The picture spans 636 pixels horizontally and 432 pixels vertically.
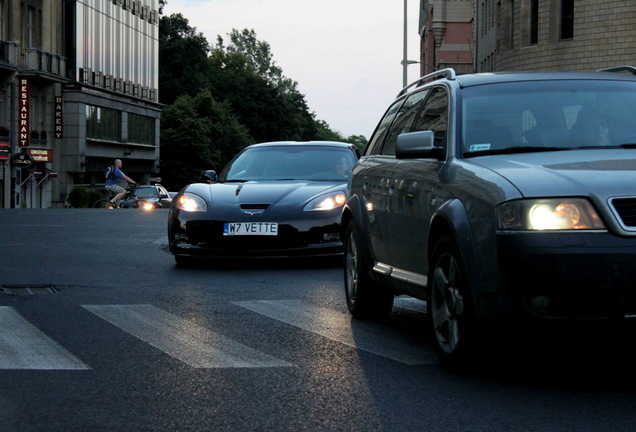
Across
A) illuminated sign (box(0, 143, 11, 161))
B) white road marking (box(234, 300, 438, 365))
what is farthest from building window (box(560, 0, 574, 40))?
white road marking (box(234, 300, 438, 365))

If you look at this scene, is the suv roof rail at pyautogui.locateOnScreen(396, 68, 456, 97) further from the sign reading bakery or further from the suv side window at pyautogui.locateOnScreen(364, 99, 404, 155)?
the sign reading bakery

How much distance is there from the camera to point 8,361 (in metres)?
6.72

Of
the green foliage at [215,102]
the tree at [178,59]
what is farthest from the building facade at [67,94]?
the tree at [178,59]

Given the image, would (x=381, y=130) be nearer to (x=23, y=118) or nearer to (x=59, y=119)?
(x=23, y=118)

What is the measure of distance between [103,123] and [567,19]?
27161mm

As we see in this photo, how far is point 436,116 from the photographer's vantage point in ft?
24.9

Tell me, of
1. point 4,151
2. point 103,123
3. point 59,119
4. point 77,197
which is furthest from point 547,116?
point 103,123

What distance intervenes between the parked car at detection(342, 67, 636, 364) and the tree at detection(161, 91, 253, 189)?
76796mm

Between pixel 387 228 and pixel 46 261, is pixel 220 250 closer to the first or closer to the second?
pixel 46 261

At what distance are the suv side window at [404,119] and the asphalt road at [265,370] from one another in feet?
3.94

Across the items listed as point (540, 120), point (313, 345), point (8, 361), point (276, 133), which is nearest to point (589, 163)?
point (540, 120)

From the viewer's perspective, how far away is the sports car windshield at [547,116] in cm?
693

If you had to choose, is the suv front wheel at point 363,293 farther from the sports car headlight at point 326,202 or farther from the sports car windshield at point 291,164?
the sports car windshield at point 291,164

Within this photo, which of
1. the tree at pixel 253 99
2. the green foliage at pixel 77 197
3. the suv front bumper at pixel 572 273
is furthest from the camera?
the tree at pixel 253 99
